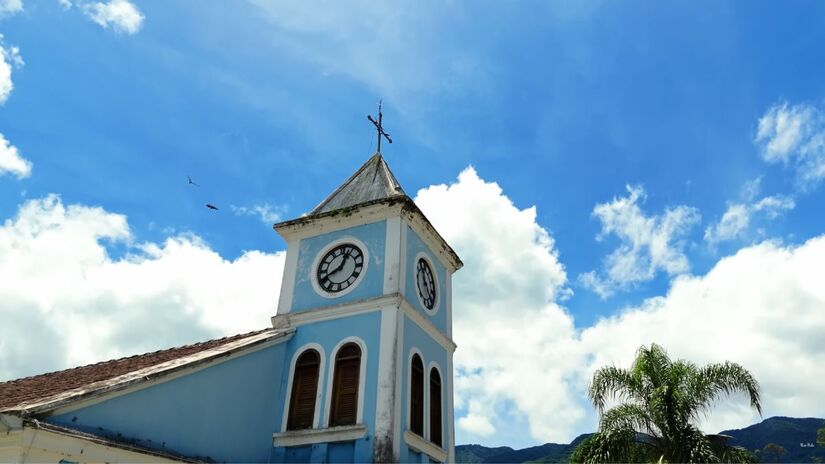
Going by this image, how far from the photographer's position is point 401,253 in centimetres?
1444

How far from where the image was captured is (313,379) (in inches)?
539

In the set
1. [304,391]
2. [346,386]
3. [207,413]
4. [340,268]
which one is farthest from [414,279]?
[207,413]

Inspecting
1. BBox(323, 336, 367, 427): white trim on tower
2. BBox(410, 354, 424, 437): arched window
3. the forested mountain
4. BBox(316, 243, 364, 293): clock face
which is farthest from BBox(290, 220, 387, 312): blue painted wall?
the forested mountain

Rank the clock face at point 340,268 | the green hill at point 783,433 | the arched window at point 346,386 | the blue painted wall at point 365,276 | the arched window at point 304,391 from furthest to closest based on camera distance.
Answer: the green hill at point 783,433
the clock face at point 340,268
the blue painted wall at point 365,276
the arched window at point 304,391
the arched window at point 346,386

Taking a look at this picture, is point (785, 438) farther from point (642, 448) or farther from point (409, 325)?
point (409, 325)

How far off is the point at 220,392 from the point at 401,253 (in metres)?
4.78

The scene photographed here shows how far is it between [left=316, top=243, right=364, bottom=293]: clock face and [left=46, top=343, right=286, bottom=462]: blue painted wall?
1.77 meters

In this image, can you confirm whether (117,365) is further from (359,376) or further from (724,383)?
(724,383)

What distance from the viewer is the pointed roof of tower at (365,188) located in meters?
16.5

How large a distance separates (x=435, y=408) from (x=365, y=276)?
3427 mm

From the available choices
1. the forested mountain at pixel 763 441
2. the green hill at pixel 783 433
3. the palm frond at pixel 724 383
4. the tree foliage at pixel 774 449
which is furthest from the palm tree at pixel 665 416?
the green hill at pixel 783 433

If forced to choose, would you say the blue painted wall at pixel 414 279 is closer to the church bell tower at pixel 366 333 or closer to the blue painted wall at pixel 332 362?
the church bell tower at pixel 366 333

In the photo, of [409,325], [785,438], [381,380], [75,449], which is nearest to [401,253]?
[409,325]

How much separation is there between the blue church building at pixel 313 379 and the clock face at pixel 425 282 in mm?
56
